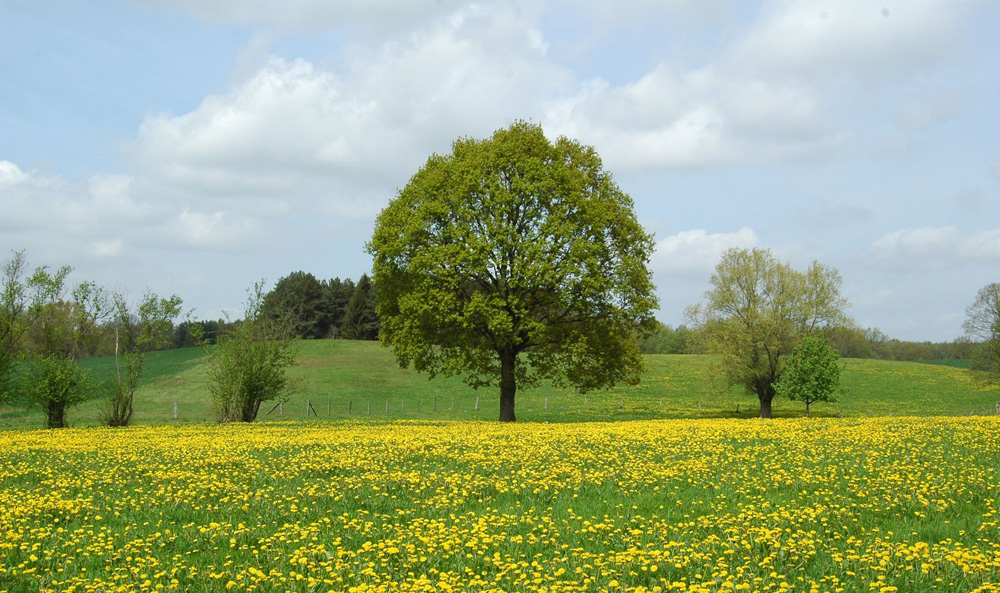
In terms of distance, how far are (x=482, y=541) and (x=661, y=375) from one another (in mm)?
72751

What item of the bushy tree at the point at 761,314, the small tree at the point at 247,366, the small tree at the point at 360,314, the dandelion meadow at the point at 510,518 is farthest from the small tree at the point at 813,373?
the small tree at the point at 360,314

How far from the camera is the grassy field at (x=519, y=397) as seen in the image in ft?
173

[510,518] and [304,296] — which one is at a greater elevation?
[304,296]

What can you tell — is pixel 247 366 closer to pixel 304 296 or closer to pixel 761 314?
pixel 761 314

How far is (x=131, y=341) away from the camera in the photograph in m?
39.0

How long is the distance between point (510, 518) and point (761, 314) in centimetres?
4126

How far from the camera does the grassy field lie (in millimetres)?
52625

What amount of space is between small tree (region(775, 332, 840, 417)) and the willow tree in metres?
14.0

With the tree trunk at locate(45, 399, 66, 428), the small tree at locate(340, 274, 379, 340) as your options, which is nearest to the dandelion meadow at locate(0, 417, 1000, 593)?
the tree trunk at locate(45, 399, 66, 428)

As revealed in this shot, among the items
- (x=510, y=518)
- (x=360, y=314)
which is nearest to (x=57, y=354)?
(x=510, y=518)

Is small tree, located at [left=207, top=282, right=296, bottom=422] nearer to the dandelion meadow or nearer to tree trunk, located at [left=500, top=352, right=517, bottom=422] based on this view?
tree trunk, located at [left=500, top=352, right=517, bottom=422]

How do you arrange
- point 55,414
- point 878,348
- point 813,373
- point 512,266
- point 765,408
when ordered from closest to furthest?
point 512,266 → point 55,414 → point 813,373 → point 765,408 → point 878,348

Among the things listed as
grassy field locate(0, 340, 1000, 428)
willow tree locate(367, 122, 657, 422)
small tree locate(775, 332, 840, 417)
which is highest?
willow tree locate(367, 122, 657, 422)

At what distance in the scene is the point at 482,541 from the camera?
977 centimetres
